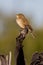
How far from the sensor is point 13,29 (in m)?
1.07

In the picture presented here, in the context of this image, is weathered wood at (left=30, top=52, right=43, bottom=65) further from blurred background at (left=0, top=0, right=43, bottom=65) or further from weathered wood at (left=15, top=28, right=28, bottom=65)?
blurred background at (left=0, top=0, right=43, bottom=65)

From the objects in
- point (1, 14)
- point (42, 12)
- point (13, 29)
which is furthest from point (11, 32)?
point (42, 12)

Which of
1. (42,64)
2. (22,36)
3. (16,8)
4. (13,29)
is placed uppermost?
(16,8)

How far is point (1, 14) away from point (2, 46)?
0.19 metres

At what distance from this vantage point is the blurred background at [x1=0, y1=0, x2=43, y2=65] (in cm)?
106

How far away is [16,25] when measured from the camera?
1070 mm

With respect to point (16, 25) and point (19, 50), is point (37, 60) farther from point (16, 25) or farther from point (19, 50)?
point (16, 25)

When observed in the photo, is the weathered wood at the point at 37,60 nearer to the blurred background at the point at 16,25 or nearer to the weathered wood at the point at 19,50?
the weathered wood at the point at 19,50

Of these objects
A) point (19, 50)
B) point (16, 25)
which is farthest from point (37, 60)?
point (16, 25)

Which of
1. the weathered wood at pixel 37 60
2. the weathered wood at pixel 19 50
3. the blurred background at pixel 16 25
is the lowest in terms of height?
the weathered wood at pixel 37 60

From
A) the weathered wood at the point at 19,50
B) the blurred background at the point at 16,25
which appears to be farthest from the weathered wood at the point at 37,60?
the blurred background at the point at 16,25

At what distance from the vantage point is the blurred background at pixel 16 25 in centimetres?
106

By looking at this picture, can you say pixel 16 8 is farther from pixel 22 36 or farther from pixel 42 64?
pixel 42 64

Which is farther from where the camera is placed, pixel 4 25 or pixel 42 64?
pixel 4 25
